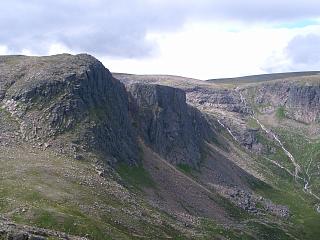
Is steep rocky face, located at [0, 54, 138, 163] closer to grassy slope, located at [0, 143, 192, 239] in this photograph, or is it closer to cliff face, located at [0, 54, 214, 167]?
cliff face, located at [0, 54, 214, 167]

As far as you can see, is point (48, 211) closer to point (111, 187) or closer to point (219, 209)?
point (111, 187)

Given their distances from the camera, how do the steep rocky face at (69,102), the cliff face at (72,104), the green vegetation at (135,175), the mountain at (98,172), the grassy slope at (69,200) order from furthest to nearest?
the steep rocky face at (69,102) → the cliff face at (72,104) → the green vegetation at (135,175) → the mountain at (98,172) → the grassy slope at (69,200)

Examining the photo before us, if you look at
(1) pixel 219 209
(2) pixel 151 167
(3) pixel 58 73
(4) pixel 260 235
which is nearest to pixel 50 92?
(3) pixel 58 73

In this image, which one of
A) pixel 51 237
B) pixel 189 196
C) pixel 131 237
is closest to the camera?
pixel 51 237

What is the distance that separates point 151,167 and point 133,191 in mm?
29814

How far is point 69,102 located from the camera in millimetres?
147250

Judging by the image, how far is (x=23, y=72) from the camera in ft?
529

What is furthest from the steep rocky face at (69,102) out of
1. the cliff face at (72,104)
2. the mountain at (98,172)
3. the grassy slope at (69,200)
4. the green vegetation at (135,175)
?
the grassy slope at (69,200)

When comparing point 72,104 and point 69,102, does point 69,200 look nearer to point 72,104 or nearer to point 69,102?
point 72,104

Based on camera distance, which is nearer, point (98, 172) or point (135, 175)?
point (98, 172)

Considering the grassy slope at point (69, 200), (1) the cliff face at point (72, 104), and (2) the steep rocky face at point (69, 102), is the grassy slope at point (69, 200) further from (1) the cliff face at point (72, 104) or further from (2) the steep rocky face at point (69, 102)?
(2) the steep rocky face at point (69, 102)

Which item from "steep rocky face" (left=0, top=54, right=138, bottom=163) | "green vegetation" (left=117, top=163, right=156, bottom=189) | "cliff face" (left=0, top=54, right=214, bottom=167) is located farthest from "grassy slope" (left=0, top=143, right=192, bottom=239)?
"green vegetation" (left=117, top=163, right=156, bottom=189)

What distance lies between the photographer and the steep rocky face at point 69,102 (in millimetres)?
140750

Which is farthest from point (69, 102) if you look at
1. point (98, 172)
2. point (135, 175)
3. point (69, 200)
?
point (69, 200)
